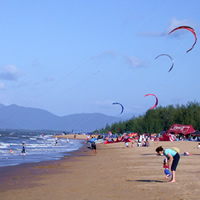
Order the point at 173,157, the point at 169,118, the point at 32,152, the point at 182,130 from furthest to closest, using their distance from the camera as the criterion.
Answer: the point at 169,118 → the point at 182,130 → the point at 32,152 → the point at 173,157

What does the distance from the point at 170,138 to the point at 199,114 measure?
77.0 feet

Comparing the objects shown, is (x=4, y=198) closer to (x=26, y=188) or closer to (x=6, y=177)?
(x=26, y=188)

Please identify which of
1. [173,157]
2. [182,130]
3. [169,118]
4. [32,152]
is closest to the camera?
[173,157]

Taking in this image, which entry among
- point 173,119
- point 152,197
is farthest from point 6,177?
Answer: point 173,119

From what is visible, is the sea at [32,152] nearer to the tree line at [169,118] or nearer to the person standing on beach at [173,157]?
the person standing on beach at [173,157]

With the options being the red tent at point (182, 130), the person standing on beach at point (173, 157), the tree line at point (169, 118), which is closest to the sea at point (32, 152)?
the person standing on beach at point (173, 157)

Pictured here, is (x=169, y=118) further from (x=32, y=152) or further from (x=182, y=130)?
(x=32, y=152)

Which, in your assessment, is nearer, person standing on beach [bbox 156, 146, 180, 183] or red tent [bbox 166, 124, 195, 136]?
person standing on beach [bbox 156, 146, 180, 183]

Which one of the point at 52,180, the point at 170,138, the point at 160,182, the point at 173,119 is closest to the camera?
the point at 160,182

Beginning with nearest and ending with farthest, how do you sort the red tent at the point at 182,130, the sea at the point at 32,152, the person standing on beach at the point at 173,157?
1. the person standing on beach at the point at 173,157
2. the sea at the point at 32,152
3. the red tent at the point at 182,130

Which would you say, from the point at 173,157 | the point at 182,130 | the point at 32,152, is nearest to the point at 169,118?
the point at 182,130

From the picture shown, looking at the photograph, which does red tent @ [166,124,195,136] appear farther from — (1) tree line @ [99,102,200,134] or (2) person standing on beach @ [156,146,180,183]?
(2) person standing on beach @ [156,146,180,183]

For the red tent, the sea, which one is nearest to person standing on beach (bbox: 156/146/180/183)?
the sea

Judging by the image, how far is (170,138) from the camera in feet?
177
